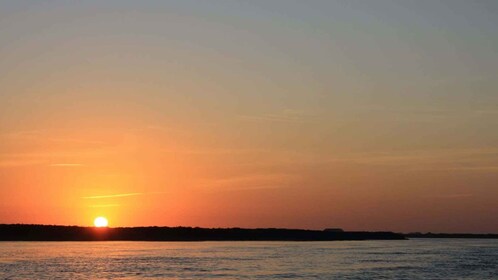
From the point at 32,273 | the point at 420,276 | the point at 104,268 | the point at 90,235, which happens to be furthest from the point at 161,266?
the point at 90,235

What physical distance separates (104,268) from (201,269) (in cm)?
942

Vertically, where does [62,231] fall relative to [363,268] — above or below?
above

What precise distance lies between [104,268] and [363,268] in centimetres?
2353

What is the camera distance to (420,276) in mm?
65562

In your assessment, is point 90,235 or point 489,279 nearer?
point 489,279

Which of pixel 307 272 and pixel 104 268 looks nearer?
pixel 307 272

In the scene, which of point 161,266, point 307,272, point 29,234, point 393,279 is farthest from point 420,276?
point 29,234

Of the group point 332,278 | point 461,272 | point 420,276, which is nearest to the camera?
point 332,278

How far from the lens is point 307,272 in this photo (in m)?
66.6

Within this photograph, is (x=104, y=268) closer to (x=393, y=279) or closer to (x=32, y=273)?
(x=32, y=273)

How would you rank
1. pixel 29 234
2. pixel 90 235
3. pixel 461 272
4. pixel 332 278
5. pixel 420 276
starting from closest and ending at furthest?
pixel 332 278 → pixel 420 276 → pixel 461 272 → pixel 29 234 → pixel 90 235

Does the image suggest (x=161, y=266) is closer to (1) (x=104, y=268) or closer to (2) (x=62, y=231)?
(1) (x=104, y=268)

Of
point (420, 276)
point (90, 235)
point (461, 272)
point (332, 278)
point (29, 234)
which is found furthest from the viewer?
point (90, 235)

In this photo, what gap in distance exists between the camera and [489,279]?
62625 mm
